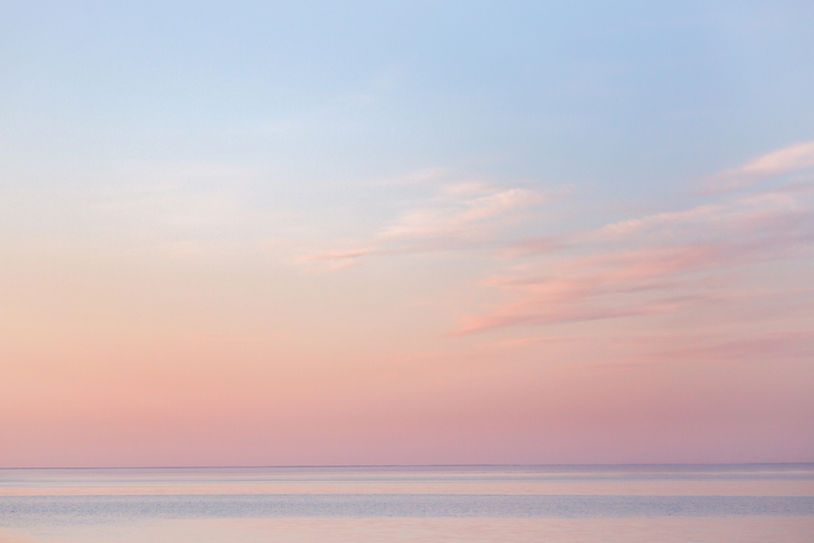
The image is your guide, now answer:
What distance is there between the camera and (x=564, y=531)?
3488cm

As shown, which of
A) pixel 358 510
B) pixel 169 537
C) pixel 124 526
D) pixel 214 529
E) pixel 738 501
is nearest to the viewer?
pixel 169 537

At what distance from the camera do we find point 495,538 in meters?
32.0

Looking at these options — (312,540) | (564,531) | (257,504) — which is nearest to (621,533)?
(564,531)

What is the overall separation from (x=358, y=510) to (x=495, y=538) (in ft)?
60.3

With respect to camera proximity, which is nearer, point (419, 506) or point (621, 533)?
point (621, 533)

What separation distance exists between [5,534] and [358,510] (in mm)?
17608

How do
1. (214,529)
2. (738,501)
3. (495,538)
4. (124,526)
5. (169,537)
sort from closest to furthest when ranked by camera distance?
(495,538)
(169,537)
(214,529)
(124,526)
(738,501)

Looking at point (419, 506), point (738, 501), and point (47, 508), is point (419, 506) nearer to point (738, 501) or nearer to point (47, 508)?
point (738, 501)

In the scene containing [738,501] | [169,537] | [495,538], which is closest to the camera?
[495,538]

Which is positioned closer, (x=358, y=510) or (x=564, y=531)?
(x=564, y=531)

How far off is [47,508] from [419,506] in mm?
20103

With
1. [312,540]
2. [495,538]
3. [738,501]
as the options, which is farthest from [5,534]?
[738,501]

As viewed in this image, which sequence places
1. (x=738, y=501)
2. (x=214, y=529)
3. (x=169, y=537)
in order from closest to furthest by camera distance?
(x=169, y=537) → (x=214, y=529) → (x=738, y=501)

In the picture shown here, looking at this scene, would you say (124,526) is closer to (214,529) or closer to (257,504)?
(214,529)
